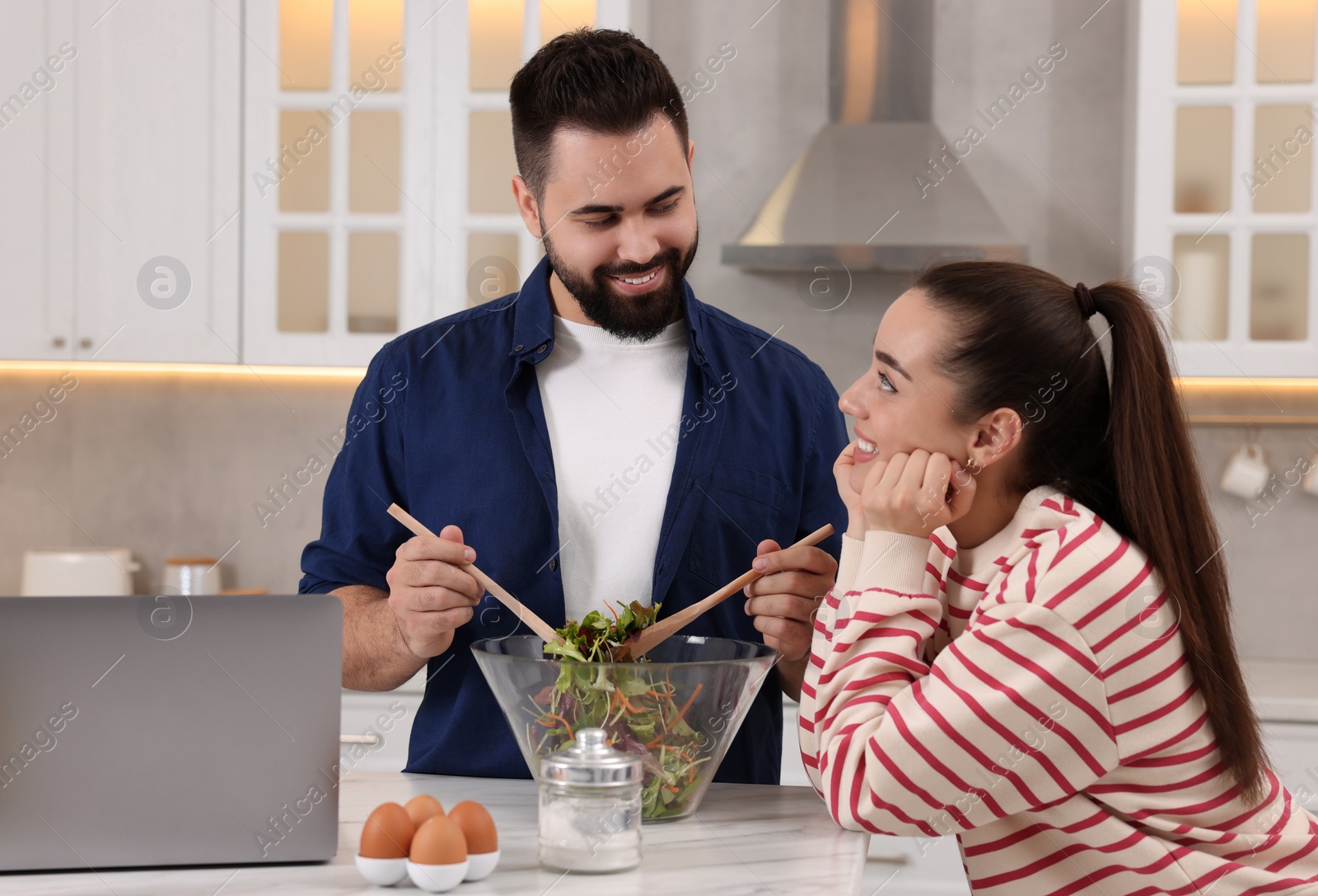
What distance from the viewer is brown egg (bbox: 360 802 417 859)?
85 centimetres

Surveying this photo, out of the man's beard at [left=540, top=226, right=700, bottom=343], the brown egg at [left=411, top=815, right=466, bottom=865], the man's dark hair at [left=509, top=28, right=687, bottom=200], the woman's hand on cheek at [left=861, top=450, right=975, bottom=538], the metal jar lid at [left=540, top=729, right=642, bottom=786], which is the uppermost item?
the man's dark hair at [left=509, top=28, right=687, bottom=200]

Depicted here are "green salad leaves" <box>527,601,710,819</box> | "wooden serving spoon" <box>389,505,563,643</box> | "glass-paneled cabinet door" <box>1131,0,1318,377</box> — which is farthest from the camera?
"glass-paneled cabinet door" <box>1131,0,1318,377</box>

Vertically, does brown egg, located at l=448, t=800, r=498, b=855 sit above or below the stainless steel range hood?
below

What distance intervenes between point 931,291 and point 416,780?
702 millimetres

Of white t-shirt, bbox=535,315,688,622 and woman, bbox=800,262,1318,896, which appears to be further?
white t-shirt, bbox=535,315,688,622

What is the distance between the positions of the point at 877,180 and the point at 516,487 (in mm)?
1631

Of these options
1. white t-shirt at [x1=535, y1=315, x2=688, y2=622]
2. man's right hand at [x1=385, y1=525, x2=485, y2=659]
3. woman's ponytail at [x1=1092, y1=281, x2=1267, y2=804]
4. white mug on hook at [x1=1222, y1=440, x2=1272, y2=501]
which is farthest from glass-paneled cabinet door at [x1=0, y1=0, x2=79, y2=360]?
white mug on hook at [x1=1222, y1=440, x2=1272, y2=501]

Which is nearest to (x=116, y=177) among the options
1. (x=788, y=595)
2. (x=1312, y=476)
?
(x=788, y=595)

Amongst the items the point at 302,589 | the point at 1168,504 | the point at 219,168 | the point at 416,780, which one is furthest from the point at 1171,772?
the point at 219,168

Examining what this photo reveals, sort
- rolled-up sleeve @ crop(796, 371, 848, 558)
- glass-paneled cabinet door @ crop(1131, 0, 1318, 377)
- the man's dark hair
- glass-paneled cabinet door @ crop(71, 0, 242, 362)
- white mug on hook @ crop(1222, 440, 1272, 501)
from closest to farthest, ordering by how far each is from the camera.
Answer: the man's dark hair < rolled-up sleeve @ crop(796, 371, 848, 558) < glass-paneled cabinet door @ crop(1131, 0, 1318, 377) < glass-paneled cabinet door @ crop(71, 0, 242, 362) < white mug on hook @ crop(1222, 440, 1272, 501)

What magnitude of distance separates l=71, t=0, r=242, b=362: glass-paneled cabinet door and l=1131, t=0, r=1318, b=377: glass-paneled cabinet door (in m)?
2.04

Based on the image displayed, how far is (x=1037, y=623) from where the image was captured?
921 mm

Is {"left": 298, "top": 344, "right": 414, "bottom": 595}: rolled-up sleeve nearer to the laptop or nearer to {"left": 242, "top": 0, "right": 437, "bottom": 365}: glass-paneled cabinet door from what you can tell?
the laptop

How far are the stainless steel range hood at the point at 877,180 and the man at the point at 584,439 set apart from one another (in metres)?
1.19
